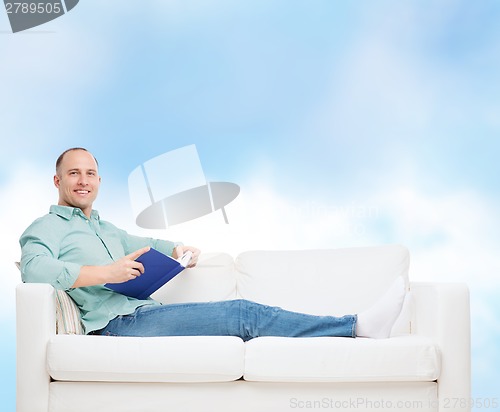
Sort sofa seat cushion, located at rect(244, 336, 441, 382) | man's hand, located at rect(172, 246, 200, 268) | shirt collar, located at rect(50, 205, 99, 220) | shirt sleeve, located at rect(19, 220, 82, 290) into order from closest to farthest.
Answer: sofa seat cushion, located at rect(244, 336, 441, 382) → shirt sleeve, located at rect(19, 220, 82, 290) → shirt collar, located at rect(50, 205, 99, 220) → man's hand, located at rect(172, 246, 200, 268)

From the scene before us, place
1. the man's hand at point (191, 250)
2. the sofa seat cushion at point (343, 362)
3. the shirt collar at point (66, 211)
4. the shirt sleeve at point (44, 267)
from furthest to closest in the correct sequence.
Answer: the man's hand at point (191, 250), the shirt collar at point (66, 211), the shirt sleeve at point (44, 267), the sofa seat cushion at point (343, 362)

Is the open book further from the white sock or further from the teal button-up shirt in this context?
the white sock

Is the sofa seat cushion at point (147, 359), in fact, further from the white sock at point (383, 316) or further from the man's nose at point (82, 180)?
the man's nose at point (82, 180)

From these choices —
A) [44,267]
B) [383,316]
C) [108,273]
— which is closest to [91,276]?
[108,273]

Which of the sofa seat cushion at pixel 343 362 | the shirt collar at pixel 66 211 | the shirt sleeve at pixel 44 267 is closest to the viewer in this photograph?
the sofa seat cushion at pixel 343 362

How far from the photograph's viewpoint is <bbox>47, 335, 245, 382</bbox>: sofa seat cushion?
7.97 feet

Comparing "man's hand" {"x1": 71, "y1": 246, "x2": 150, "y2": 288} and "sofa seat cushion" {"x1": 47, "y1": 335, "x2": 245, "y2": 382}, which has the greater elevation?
"man's hand" {"x1": 71, "y1": 246, "x2": 150, "y2": 288}

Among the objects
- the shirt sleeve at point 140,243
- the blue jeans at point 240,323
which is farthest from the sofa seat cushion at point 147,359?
the shirt sleeve at point 140,243

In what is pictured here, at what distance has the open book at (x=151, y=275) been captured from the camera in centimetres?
262

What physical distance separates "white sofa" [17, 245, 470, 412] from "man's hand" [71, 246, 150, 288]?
0.12 metres

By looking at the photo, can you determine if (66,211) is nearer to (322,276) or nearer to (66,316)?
(66,316)

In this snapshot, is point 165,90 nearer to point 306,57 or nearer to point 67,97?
point 67,97

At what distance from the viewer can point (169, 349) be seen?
2.45m

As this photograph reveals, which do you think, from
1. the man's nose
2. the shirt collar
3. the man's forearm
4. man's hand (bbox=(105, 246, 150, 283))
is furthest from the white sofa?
the man's nose
